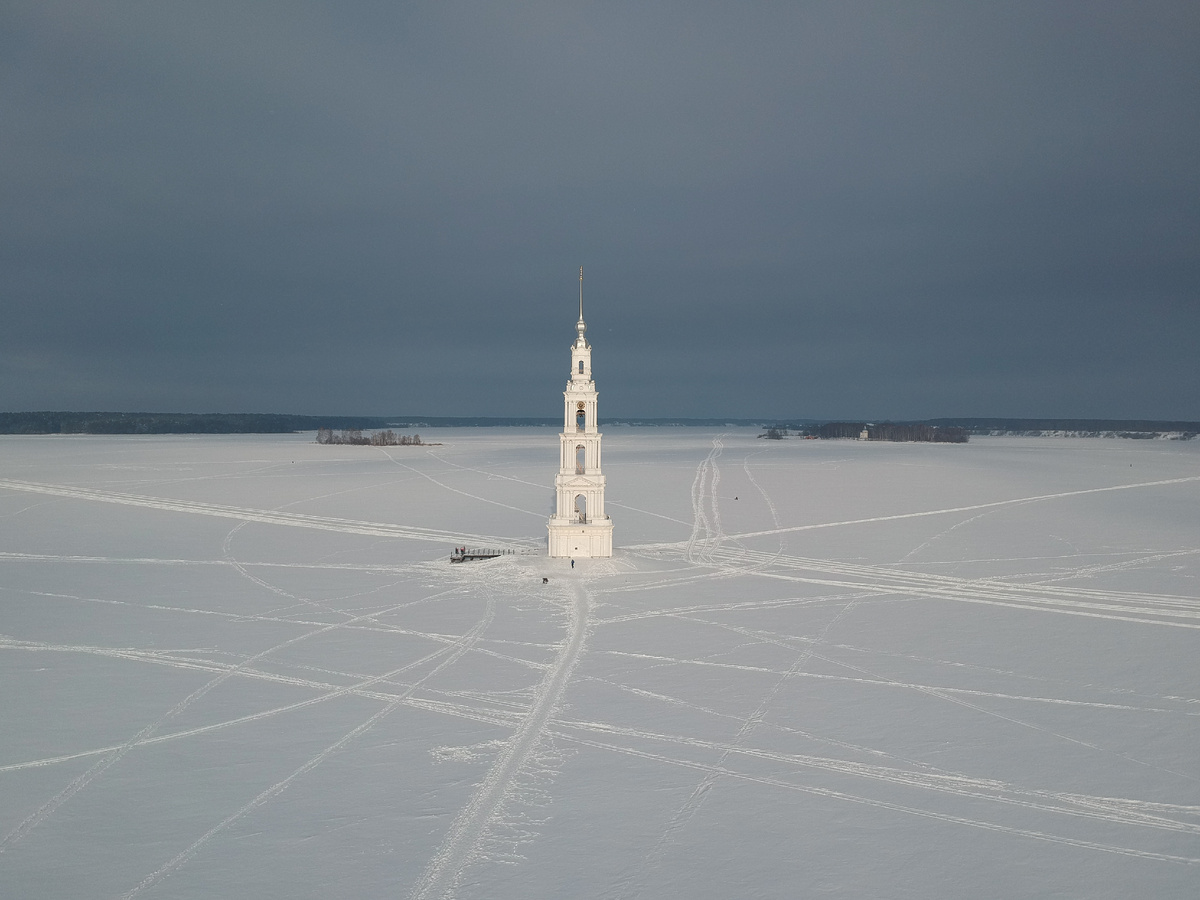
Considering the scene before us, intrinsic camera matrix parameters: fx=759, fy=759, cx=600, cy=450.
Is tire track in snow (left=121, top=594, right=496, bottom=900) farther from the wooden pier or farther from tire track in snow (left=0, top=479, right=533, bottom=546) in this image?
tire track in snow (left=0, top=479, right=533, bottom=546)

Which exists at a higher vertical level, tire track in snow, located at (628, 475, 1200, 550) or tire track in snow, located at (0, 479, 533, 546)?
tire track in snow, located at (628, 475, 1200, 550)

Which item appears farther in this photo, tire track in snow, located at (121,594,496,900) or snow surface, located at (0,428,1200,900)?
snow surface, located at (0,428,1200,900)

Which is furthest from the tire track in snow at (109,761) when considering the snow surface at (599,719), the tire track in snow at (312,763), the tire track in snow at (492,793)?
the tire track in snow at (492,793)

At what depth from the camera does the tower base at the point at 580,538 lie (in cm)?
2933

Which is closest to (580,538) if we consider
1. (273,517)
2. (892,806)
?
(892,806)

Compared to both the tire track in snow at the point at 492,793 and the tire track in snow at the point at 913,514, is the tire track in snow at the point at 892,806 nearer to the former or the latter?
the tire track in snow at the point at 492,793

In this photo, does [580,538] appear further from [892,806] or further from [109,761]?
[892,806]

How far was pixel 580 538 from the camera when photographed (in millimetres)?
29453

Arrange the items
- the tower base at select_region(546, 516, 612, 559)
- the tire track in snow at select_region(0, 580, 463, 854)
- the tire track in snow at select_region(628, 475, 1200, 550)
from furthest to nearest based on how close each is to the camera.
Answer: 1. the tire track in snow at select_region(628, 475, 1200, 550)
2. the tower base at select_region(546, 516, 612, 559)
3. the tire track in snow at select_region(0, 580, 463, 854)

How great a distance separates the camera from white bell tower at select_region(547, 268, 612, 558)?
29.2 meters

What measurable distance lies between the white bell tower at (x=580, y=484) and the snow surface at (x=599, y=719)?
1.35 meters

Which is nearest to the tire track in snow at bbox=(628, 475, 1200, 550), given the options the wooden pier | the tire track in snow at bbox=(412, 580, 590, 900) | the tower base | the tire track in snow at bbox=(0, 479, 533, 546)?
the tower base

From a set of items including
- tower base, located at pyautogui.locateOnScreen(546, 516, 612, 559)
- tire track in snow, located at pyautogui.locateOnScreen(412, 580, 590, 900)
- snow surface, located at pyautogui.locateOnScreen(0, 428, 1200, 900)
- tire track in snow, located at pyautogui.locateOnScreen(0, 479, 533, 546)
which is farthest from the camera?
tire track in snow, located at pyautogui.locateOnScreen(0, 479, 533, 546)

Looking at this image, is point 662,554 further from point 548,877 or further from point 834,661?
point 548,877
